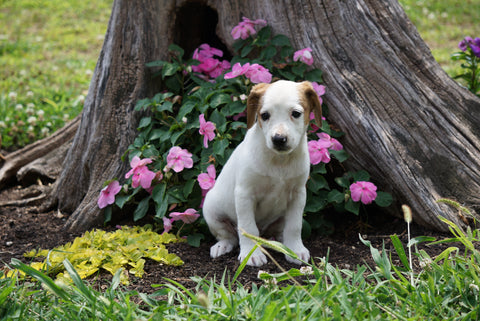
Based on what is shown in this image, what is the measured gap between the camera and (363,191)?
383 centimetres

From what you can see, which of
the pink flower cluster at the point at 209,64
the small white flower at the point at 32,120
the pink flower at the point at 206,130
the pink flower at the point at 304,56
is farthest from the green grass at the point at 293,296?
the small white flower at the point at 32,120

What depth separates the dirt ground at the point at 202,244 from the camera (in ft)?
10.9

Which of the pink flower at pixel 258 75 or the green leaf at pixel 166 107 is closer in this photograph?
the pink flower at pixel 258 75

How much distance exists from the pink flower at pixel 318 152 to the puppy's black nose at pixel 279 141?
0.89 meters

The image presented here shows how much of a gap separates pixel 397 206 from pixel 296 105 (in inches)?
58.4

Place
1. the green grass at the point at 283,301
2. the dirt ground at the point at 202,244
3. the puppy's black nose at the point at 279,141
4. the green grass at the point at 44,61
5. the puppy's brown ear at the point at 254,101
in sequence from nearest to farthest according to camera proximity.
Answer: the green grass at the point at 283,301 < the puppy's black nose at the point at 279,141 < the puppy's brown ear at the point at 254,101 < the dirt ground at the point at 202,244 < the green grass at the point at 44,61

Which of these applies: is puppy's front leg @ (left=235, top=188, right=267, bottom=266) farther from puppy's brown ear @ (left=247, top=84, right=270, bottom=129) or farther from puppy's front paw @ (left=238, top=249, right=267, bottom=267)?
puppy's brown ear @ (left=247, top=84, right=270, bottom=129)

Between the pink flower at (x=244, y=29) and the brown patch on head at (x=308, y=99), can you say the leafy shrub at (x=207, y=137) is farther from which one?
the brown patch on head at (x=308, y=99)

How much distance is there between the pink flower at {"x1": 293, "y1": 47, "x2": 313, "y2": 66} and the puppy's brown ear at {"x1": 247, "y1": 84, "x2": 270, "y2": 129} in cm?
94

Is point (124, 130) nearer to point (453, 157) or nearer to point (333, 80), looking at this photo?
point (333, 80)

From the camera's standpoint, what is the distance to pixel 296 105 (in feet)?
10.1

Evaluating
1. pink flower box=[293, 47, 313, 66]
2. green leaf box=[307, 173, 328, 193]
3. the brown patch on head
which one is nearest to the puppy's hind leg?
green leaf box=[307, 173, 328, 193]

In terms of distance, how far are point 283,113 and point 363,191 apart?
111 cm

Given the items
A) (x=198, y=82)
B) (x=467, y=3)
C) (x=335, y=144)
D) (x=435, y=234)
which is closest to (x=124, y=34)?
(x=198, y=82)
